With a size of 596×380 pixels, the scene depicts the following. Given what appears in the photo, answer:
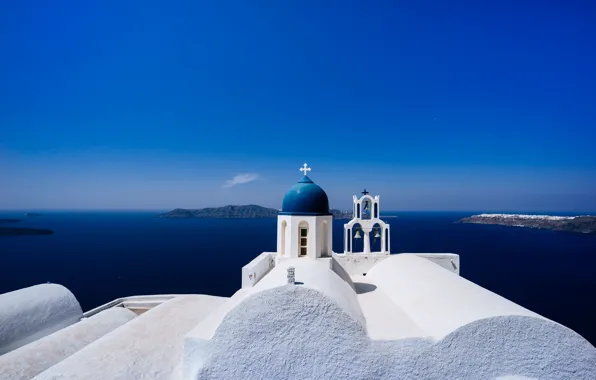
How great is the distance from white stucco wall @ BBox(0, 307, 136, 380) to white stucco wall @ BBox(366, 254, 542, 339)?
10893 mm

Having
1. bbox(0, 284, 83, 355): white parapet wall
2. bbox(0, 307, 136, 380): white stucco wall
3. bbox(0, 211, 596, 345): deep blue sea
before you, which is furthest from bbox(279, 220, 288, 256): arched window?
bbox(0, 211, 596, 345): deep blue sea

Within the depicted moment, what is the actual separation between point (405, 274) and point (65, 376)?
34.1ft

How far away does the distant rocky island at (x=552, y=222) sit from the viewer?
109 m

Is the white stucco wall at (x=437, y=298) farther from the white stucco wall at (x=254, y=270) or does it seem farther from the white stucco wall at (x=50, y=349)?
the white stucco wall at (x=50, y=349)

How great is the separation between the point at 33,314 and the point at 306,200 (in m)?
11.4

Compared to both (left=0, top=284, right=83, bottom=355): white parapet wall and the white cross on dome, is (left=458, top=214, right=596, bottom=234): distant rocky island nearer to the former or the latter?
the white cross on dome

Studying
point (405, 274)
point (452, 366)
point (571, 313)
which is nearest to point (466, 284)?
point (405, 274)

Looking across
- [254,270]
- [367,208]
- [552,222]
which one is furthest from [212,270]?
[552,222]

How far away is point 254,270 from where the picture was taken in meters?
12.6

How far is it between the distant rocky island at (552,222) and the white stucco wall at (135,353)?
136 meters

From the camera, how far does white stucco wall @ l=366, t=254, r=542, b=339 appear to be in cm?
786

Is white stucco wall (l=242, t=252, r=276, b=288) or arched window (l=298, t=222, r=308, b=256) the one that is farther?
white stucco wall (l=242, t=252, r=276, b=288)

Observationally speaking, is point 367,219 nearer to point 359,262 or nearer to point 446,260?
point 359,262

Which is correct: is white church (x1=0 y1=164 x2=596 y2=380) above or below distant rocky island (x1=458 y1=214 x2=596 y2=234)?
above
